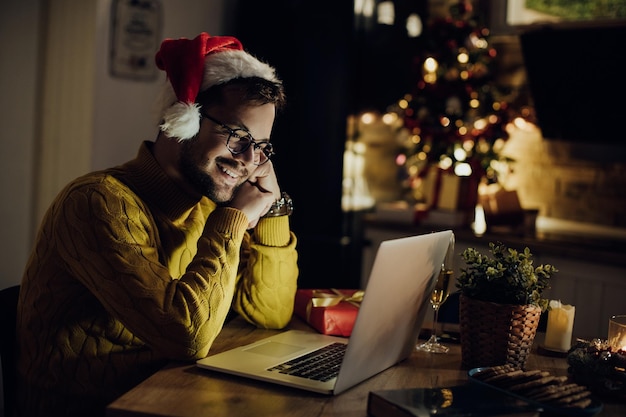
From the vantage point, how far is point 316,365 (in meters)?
1.58

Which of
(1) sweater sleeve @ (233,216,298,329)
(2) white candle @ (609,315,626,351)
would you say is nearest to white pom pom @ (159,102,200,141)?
(1) sweater sleeve @ (233,216,298,329)

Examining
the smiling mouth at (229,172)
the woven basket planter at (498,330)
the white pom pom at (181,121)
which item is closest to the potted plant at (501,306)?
the woven basket planter at (498,330)

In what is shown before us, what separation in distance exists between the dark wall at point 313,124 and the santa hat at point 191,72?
192cm

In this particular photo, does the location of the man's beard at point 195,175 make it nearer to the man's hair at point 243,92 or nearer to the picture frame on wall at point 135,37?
the man's hair at point 243,92

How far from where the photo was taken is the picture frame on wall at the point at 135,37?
3.50 m

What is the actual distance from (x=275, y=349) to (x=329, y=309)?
24cm

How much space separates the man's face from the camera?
1.92 m

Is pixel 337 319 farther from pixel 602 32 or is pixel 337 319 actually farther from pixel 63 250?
pixel 602 32

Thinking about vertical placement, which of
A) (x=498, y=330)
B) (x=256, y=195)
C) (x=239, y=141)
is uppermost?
(x=239, y=141)

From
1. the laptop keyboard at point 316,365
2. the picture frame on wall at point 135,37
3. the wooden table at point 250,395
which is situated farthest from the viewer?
the picture frame on wall at point 135,37

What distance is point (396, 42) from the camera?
414 cm

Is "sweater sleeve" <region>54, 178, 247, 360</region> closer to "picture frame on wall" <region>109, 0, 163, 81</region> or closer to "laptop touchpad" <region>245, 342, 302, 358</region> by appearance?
"laptop touchpad" <region>245, 342, 302, 358</region>

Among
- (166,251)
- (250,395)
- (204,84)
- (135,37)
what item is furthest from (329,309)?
(135,37)

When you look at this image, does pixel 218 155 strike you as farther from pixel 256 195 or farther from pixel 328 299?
pixel 328 299
